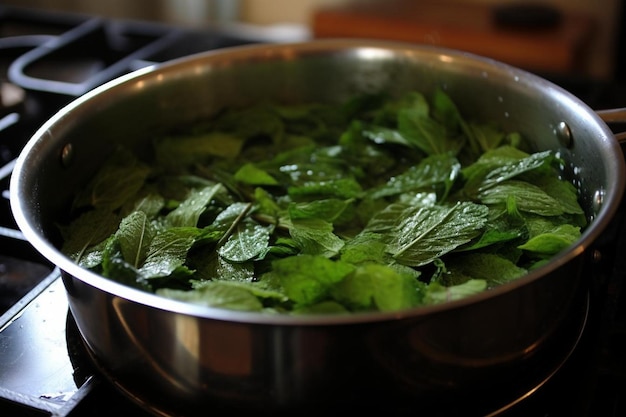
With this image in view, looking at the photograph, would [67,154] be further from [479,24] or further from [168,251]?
[479,24]

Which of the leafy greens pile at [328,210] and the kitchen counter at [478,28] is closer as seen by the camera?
the leafy greens pile at [328,210]

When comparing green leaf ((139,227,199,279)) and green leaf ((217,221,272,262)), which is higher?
green leaf ((139,227,199,279))

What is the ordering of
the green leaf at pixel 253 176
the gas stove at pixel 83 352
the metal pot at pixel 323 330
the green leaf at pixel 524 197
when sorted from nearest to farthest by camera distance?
the metal pot at pixel 323 330 < the gas stove at pixel 83 352 < the green leaf at pixel 524 197 < the green leaf at pixel 253 176

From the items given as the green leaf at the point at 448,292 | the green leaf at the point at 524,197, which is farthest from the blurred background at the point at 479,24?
the green leaf at the point at 448,292

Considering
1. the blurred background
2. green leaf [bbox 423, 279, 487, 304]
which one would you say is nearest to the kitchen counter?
the blurred background

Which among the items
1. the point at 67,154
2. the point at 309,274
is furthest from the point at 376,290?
the point at 67,154

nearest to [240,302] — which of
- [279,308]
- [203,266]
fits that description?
[279,308]

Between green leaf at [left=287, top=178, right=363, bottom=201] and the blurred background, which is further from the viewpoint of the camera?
the blurred background

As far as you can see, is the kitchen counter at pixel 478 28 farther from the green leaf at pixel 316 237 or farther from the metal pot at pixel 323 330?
the green leaf at pixel 316 237

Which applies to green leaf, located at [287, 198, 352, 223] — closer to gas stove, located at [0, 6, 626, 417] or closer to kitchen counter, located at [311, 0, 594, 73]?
gas stove, located at [0, 6, 626, 417]
